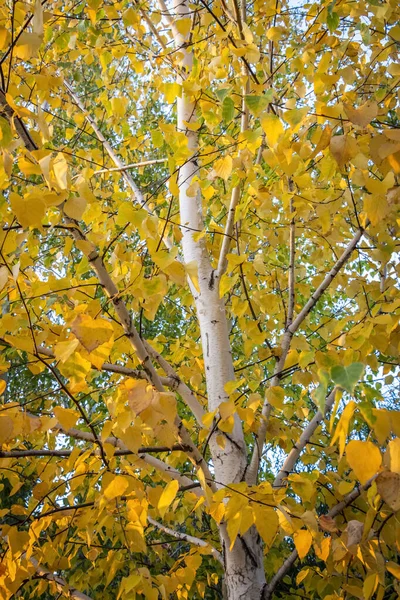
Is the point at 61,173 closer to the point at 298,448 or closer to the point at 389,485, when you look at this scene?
the point at 389,485

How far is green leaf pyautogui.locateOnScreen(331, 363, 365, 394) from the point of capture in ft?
1.95

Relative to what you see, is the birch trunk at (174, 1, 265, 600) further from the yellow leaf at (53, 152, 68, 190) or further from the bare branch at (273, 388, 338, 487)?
the yellow leaf at (53, 152, 68, 190)

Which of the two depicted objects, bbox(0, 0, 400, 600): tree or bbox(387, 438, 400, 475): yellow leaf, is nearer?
bbox(387, 438, 400, 475): yellow leaf

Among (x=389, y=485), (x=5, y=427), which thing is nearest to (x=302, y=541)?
(x=389, y=485)

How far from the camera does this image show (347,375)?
0.62 metres

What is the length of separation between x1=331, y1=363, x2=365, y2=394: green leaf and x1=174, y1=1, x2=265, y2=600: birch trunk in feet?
2.38

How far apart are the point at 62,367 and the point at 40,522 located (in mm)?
504

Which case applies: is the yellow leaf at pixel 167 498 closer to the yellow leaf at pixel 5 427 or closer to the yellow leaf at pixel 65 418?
the yellow leaf at pixel 65 418

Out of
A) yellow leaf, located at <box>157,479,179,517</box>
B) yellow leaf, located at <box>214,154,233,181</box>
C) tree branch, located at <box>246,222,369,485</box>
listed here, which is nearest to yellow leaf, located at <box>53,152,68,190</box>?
yellow leaf, located at <box>214,154,233,181</box>

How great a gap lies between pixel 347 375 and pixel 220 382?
107 cm

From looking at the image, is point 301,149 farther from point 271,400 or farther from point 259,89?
point 271,400

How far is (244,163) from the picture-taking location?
1.38 m

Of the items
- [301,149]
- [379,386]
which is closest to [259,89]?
[301,149]

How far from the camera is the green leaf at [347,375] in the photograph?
0.59m
